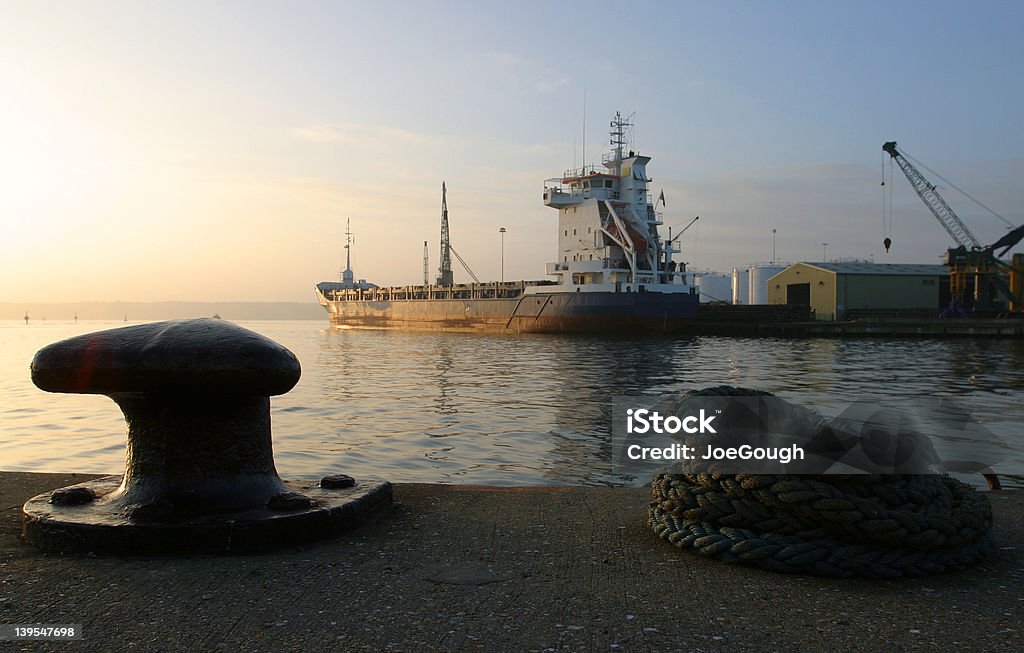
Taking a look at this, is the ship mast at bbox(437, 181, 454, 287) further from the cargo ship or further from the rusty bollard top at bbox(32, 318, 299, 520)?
the rusty bollard top at bbox(32, 318, 299, 520)

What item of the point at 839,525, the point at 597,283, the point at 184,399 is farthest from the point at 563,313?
the point at 839,525

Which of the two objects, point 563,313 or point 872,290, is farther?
point 872,290

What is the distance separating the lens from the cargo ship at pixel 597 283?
148ft

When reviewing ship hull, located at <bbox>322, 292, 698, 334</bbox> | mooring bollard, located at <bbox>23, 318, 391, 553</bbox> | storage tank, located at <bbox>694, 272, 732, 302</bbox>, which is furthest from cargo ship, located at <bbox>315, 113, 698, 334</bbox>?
storage tank, located at <bbox>694, 272, 732, 302</bbox>

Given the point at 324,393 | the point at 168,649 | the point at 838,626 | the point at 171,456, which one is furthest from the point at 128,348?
the point at 324,393

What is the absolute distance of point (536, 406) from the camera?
1398 cm

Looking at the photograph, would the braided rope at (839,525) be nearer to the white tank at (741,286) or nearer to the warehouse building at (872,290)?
the warehouse building at (872,290)

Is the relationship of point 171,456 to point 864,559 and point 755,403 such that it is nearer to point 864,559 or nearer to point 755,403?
point 755,403

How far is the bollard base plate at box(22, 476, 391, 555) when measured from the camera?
9.60ft

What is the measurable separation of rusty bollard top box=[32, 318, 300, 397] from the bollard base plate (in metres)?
0.50

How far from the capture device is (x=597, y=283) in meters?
48.5

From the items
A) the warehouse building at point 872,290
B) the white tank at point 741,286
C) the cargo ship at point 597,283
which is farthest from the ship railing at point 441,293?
the white tank at point 741,286

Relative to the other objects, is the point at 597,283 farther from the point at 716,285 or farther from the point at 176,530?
the point at 716,285

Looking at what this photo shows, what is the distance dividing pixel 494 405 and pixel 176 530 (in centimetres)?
1138
